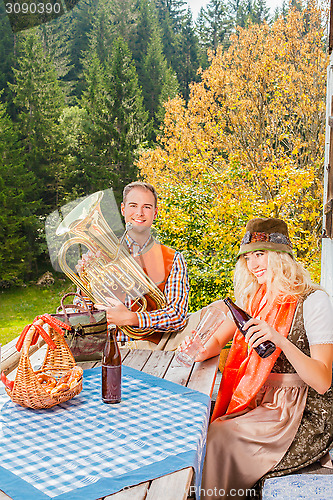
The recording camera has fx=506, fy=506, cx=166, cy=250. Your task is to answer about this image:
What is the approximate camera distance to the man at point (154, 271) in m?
1.91

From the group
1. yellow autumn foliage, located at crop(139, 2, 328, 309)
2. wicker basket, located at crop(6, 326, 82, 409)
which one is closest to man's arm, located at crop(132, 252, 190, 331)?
wicker basket, located at crop(6, 326, 82, 409)

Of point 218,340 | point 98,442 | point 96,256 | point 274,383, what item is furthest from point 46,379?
point 274,383

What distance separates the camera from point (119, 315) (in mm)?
1797

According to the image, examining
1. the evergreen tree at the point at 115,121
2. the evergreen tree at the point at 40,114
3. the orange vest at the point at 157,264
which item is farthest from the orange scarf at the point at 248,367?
the evergreen tree at the point at 40,114

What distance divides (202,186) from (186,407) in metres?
3.74

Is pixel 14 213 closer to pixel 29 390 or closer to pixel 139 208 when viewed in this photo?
pixel 139 208

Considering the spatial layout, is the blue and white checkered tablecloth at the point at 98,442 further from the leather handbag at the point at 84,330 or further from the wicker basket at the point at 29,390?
the leather handbag at the point at 84,330

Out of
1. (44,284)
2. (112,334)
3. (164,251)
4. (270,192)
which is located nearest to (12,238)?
(44,284)

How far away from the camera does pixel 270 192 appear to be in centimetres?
551

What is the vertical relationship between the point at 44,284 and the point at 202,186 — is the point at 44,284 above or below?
below

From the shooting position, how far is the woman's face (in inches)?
63.7

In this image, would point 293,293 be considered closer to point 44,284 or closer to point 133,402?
Result: point 133,402

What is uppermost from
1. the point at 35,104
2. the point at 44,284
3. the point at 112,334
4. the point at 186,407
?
the point at 35,104

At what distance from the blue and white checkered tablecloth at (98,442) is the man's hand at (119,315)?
44 cm
